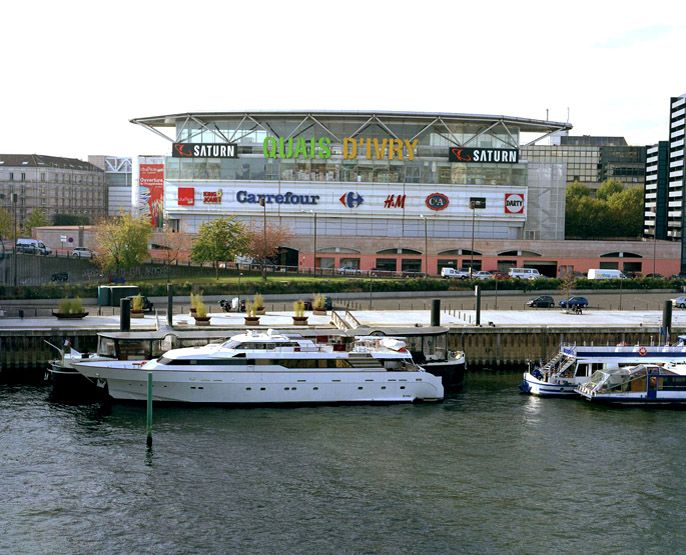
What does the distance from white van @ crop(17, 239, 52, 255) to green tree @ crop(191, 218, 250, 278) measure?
2197cm

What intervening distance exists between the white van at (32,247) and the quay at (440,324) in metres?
45.5

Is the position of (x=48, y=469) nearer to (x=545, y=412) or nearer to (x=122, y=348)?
(x=122, y=348)

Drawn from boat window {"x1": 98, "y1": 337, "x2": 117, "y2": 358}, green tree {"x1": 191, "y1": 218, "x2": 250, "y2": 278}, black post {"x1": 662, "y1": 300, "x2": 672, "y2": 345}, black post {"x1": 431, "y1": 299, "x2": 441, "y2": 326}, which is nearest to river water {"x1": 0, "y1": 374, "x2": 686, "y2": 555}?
boat window {"x1": 98, "y1": 337, "x2": 117, "y2": 358}

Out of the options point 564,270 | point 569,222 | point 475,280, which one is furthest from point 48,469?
point 569,222

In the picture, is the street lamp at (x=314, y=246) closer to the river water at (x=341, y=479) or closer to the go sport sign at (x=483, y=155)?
the go sport sign at (x=483, y=155)

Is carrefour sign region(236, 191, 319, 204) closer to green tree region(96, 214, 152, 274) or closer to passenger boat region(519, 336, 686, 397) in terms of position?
green tree region(96, 214, 152, 274)

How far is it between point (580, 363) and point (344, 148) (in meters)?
68.0

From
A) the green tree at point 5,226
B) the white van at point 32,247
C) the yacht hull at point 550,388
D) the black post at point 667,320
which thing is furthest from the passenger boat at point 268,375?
the green tree at point 5,226

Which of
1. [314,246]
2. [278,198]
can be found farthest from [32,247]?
[314,246]

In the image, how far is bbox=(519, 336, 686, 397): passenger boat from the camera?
6194 cm

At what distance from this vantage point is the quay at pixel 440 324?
6769cm

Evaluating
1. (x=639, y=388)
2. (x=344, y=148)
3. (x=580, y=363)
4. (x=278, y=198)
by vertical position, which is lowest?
(x=639, y=388)

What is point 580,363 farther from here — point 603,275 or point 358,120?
point 358,120

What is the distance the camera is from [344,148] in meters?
126
